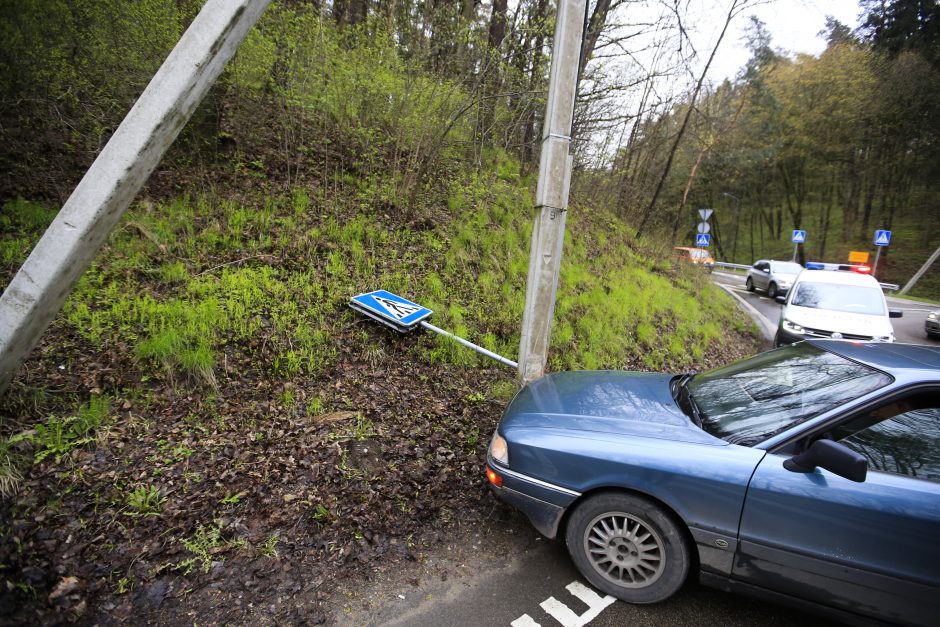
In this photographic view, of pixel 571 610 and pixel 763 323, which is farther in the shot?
pixel 763 323

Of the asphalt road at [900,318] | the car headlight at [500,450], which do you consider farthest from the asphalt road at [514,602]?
the asphalt road at [900,318]

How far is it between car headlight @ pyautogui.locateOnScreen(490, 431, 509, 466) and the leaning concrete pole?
9.67ft

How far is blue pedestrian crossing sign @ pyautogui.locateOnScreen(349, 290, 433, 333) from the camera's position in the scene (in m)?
4.70

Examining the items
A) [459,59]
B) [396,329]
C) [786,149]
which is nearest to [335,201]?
[396,329]

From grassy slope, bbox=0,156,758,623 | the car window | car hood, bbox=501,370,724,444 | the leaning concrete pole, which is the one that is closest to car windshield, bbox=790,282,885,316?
grassy slope, bbox=0,156,758,623

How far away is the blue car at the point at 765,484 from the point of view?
2035 millimetres

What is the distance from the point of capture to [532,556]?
9.40ft

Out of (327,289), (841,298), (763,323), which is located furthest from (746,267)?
(327,289)

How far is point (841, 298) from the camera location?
26.1 ft

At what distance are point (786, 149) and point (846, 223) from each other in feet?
23.9

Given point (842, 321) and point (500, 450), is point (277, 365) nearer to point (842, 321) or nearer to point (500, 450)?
point (500, 450)

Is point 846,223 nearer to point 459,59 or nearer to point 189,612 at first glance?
point 459,59

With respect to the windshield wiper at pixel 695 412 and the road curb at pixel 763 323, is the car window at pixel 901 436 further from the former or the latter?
the road curb at pixel 763 323

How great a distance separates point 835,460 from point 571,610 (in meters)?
1.59
